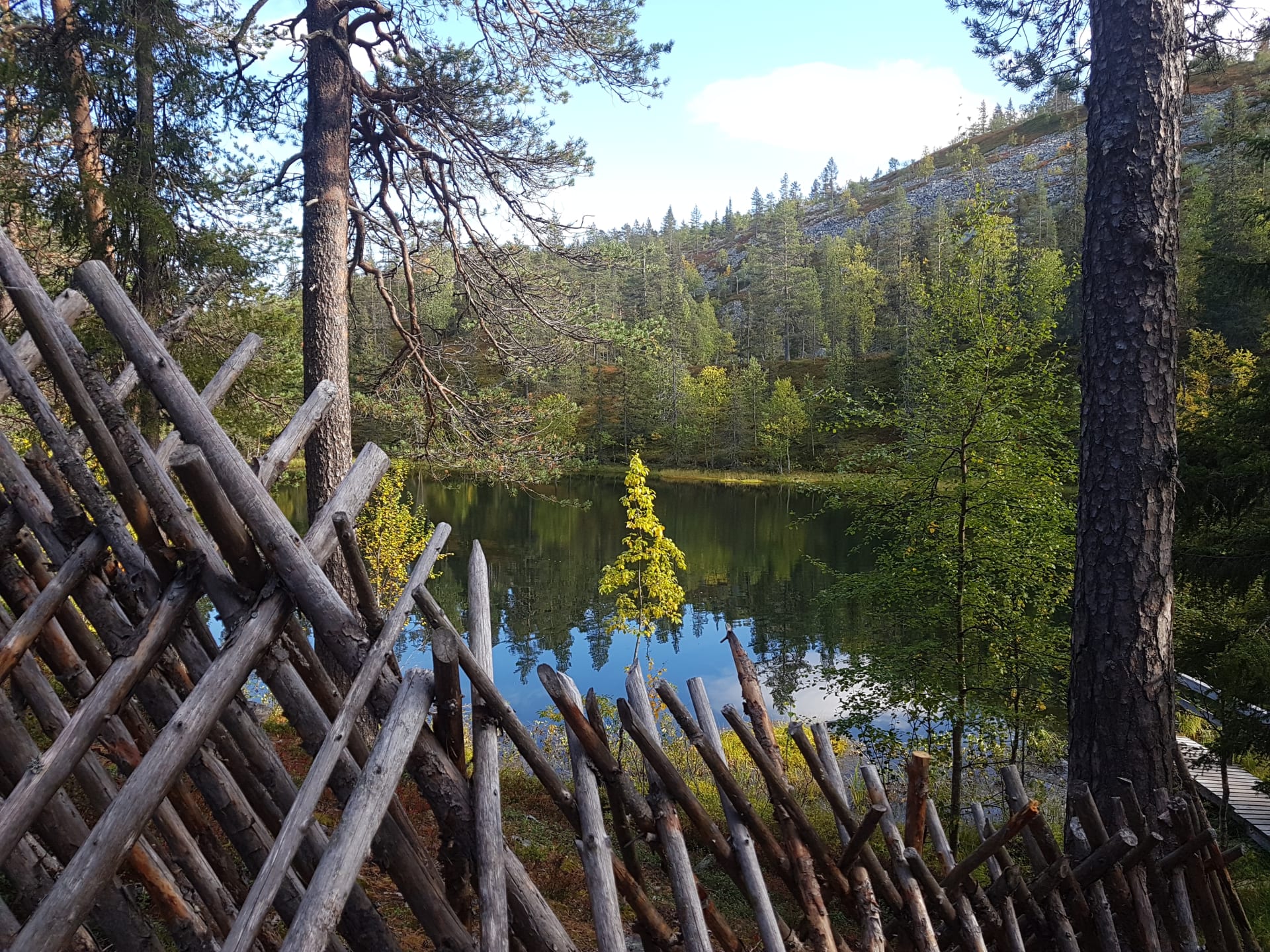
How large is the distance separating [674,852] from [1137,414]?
3322mm

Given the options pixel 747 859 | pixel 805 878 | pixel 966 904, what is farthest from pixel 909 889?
pixel 747 859

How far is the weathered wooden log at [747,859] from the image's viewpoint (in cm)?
225

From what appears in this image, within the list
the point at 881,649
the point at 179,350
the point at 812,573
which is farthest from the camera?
the point at 812,573

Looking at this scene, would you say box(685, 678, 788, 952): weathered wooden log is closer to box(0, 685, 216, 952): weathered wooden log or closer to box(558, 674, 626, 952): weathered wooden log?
box(558, 674, 626, 952): weathered wooden log

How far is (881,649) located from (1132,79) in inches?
216

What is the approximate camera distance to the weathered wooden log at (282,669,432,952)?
168cm

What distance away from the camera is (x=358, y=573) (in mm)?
2180

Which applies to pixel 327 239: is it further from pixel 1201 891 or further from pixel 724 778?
pixel 1201 891

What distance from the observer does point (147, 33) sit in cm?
711

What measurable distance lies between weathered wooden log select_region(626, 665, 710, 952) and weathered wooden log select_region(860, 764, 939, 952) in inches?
28.7

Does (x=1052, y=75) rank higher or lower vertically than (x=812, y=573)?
higher

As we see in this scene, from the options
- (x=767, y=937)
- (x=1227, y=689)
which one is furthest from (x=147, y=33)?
(x=1227, y=689)

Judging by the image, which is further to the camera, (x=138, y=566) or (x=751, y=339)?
(x=751, y=339)

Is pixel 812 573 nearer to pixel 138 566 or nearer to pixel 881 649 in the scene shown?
pixel 881 649
